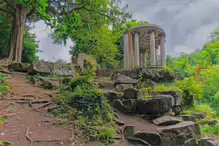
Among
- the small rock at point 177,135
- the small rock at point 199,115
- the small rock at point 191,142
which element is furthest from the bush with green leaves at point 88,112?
the small rock at point 199,115

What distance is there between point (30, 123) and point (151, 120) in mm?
3089

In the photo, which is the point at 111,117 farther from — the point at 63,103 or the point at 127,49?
the point at 127,49

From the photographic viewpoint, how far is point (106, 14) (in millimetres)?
10594

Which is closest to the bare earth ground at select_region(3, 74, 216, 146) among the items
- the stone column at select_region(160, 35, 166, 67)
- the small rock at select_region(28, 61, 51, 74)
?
the small rock at select_region(28, 61, 51, 74)

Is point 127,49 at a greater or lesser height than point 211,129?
greater

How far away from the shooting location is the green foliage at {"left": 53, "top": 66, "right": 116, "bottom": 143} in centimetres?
330

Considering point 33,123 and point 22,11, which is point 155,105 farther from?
point 22,11

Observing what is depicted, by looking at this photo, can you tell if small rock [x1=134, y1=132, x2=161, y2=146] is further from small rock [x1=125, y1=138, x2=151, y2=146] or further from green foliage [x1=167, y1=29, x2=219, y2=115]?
green foliage [x1=167, y1=29, x2=219, y2=115]

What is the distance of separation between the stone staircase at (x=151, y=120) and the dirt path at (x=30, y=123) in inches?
48.2

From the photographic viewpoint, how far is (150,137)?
3445mm

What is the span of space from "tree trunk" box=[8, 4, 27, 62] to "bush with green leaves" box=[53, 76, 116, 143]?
21.5 feet

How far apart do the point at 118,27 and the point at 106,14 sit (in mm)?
1132

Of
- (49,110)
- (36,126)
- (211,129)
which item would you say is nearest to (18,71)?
(49,110)

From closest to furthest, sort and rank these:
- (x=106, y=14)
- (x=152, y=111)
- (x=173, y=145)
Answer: (x=173, y=145) < (x=152, y=111) < (x=106, y=14)
